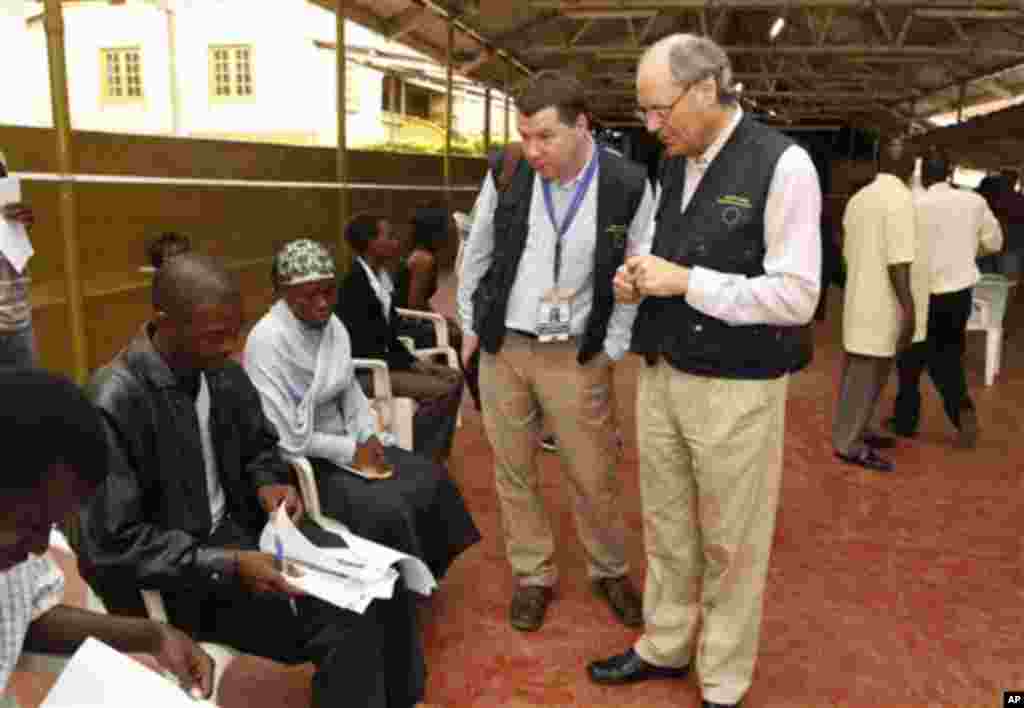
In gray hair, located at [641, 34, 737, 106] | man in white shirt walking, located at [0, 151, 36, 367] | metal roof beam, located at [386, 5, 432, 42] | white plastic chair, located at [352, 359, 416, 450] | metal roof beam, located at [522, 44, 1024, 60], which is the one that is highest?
metal roof beam, located at [522, 44, 1024, 60]

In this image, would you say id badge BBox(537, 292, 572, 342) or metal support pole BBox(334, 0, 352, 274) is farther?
metal support pole BBox(334, 0, 352, 274)

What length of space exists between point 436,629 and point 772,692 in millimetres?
1051

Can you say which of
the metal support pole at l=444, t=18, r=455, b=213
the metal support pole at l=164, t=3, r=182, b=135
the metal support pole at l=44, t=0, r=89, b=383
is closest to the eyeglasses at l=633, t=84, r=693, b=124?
the metal support pole at l=44, t=0, r=89, b=383

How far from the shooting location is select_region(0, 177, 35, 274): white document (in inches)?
125

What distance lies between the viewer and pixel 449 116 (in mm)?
9359

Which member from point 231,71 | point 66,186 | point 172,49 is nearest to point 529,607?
point 66,186

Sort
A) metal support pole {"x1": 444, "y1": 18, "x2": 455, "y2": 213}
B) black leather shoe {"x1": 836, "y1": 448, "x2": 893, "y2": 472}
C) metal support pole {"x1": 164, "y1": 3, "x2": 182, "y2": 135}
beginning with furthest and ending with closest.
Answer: metal support pole {"x1": 444, "y1": 18, "x2": 455, "y2": 213} < metal support pole {"x1": 164, "y1": 3, "x2": 182, "y2": 135} < black leather shoe {"x1": 836, "y1": 448, "x2": 893, "y2": 472}

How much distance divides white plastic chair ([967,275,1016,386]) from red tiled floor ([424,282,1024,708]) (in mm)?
1863

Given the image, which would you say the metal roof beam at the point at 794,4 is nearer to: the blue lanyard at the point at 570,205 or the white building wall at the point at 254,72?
the white building wall at the point at 254,72

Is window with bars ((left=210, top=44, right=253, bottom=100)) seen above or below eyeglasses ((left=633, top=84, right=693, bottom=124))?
above

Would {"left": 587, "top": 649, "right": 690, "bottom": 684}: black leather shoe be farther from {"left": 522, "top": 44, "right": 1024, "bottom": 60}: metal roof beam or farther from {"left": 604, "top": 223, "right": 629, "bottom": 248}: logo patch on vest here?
{"left": 522, "top": 44, "right": 1024, "bottom": 60}: metal roof beam

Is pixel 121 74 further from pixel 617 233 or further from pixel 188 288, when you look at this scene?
pixel 188 288

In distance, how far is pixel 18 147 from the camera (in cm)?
355

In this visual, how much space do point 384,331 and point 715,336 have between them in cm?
216
